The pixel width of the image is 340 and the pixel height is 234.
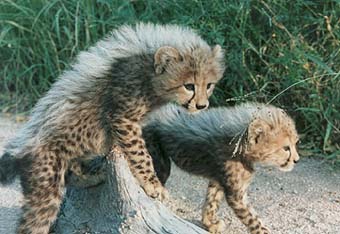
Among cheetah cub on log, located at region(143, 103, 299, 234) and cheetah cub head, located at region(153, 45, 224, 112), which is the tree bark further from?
cheetah cub on log, located at region(143, 103, 299, 234)

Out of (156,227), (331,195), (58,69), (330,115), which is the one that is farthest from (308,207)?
(58,69)

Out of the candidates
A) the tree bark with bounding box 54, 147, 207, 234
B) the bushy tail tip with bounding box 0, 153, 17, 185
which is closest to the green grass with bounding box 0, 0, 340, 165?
the tree bark with bounding box 54, 147, 207, 234

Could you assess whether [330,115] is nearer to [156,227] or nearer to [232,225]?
[232,225]

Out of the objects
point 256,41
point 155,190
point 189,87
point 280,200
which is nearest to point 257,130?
point 189,87

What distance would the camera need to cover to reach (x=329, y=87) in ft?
18.4

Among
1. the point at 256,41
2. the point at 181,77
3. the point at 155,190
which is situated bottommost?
the point at 256,41

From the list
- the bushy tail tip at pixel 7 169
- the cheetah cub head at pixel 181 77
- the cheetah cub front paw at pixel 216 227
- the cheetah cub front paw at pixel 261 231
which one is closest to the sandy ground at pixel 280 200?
the cheetah cub front paw at pixel 216 227

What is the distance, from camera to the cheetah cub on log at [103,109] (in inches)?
165

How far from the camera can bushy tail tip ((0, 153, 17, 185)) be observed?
4.27 meters

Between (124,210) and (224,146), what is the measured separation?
817 mm

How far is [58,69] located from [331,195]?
2591mm

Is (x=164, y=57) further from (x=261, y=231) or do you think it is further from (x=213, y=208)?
(x=261, y=231)

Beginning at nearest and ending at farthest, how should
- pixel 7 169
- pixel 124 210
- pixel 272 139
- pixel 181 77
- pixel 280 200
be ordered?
pixel 124 210, pixel 7 169, pixel 181 77, pixel 272 139, pixel 280 200

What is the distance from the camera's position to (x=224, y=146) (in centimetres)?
458
